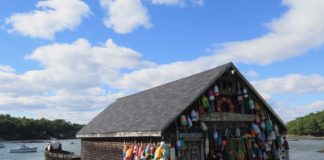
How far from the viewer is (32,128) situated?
16588cm

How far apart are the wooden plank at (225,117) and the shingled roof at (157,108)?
3.65ft

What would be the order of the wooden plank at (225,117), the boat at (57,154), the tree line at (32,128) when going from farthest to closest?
the tree line at (32,128) → the boat at (57,154) → the wooden plank at (225,117)

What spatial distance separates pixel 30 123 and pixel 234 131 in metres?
158

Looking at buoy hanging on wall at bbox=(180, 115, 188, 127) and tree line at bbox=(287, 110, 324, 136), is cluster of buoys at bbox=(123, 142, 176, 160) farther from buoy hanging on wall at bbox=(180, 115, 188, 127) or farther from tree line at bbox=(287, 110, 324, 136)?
tree line at bbox=(287, 110, 324, 136)

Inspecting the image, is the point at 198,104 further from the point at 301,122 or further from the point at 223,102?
the point at 301,122

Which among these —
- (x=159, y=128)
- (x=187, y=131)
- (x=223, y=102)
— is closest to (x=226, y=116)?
(x=223, y=102)

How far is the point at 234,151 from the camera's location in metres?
17.2

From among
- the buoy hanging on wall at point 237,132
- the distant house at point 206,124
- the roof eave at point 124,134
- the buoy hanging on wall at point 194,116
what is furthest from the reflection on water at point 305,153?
the buoy hanging on wall at point 194,116

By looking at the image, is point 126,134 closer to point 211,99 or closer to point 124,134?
point 124,134

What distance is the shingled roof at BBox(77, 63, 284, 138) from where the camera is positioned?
16391mm

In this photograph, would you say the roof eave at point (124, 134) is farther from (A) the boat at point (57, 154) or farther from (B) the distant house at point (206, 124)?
(A) the boat at point (57, 154)

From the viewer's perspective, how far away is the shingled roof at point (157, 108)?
53.8 feet

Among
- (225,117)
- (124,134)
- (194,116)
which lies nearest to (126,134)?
(124,134)

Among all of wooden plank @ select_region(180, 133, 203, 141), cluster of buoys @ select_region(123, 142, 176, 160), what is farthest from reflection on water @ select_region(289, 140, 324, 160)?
wooden plank @ select_region(180, 133, 203, 141)
